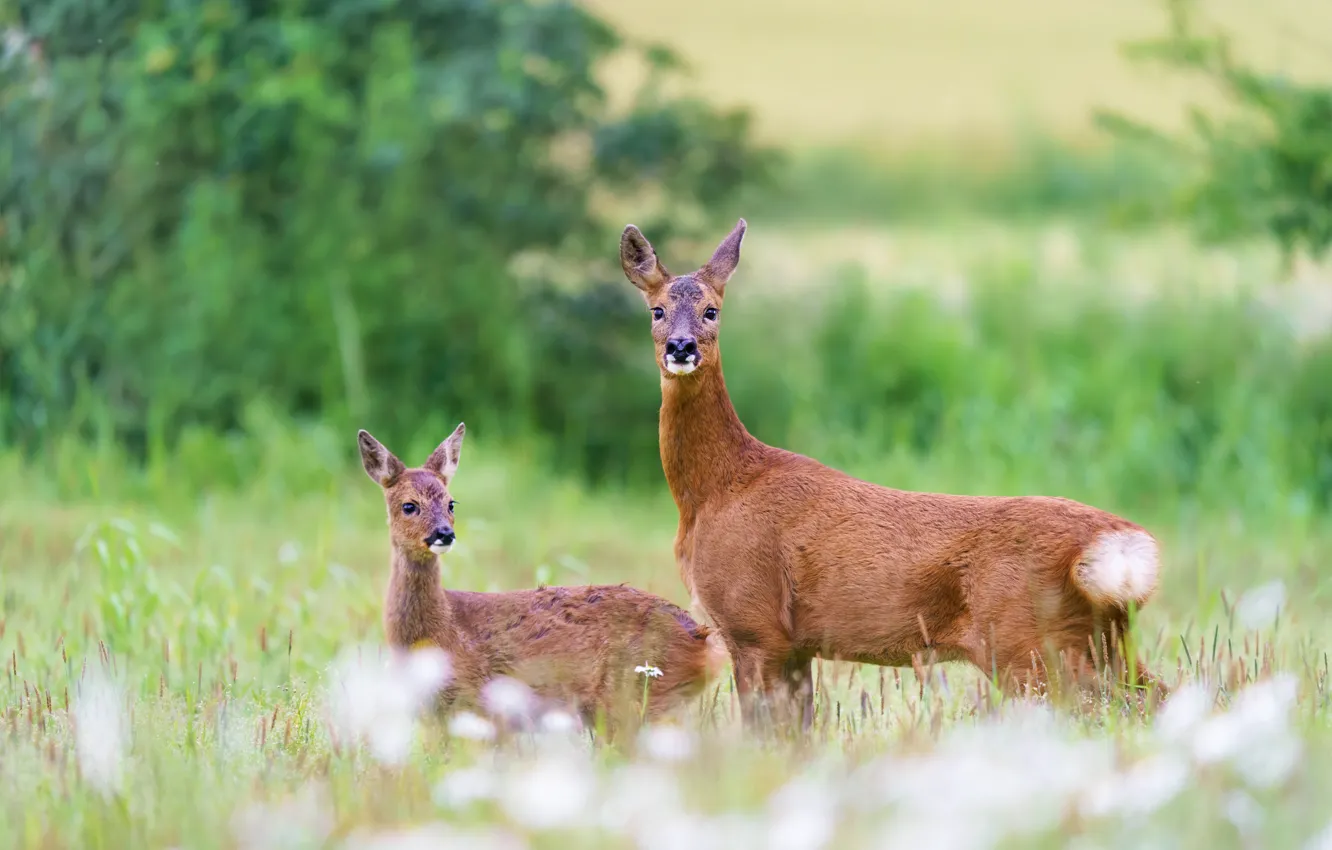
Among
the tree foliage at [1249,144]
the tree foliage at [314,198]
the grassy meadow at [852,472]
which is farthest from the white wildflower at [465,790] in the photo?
the tree foliage at [1249,144]

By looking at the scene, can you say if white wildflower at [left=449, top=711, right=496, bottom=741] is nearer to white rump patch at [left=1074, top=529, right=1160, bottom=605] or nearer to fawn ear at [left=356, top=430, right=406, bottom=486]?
fawn ear at [left=356, top=430, right=406, bottom=486]

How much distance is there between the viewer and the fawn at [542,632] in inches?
235

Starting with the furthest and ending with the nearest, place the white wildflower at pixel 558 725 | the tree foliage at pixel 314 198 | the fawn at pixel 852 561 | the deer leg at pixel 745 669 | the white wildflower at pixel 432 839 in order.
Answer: the tree foliage at pixel 314 198
the deer leg at pixel 745 669
the fawn at pixel 852 561
the white wildflower at pixel 558 725
the white wildflower at pixel 432 839

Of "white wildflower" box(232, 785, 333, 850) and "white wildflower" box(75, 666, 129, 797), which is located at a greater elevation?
"white wildflower" box(75, 666, 129, 797)

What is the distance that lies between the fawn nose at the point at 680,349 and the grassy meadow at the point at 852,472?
1.22 meters

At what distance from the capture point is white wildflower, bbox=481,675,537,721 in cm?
545

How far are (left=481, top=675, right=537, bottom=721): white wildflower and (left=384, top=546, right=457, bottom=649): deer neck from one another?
0.26m

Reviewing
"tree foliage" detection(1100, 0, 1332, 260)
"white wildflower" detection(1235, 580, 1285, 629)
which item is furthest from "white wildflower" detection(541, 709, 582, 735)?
"tree foliage" detection(1100, 0, 1332, 260)

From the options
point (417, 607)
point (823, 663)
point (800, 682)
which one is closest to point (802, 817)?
point (800, 682)

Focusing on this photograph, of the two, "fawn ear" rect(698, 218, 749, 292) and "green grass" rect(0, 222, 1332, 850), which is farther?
"fawn ear" rect(698, 218, 749, 292)

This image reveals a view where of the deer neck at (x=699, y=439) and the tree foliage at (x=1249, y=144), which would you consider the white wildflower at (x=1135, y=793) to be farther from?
the tree foliage at (x=1249, y=144)

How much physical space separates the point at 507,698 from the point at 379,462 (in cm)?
136

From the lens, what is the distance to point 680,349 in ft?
19.2

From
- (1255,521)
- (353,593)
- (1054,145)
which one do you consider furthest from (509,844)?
(1054,145)
